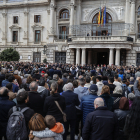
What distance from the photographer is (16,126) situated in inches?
163

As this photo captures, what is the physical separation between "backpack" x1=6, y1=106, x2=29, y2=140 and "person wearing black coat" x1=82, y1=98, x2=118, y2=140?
1.45 meters

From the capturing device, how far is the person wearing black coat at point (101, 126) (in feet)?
12.6

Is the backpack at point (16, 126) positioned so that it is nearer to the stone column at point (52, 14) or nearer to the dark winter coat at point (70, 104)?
the dark winter coat at point (70, 104)

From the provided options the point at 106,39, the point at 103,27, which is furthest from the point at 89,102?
the point at 103,27

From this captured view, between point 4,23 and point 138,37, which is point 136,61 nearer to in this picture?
point 138,37

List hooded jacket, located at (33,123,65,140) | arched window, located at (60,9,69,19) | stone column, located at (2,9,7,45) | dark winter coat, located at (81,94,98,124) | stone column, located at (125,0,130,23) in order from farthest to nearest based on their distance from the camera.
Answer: stone column, located at (2,9,7,45) → arched window, located at (60,9,69,19) → stone column, located at (125,0,130,23) → dark winter coat, located at (81,94,98,124) → hooded jacket, located at (33,123,65,140)

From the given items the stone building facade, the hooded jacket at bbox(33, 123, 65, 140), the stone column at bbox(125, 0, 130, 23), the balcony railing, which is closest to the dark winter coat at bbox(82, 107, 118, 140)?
the hooded jacket at bbox(33, 123, 65, 140)

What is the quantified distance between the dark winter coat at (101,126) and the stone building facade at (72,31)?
24.3 meters

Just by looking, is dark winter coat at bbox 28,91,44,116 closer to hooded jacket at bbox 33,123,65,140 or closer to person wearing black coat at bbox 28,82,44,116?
person wearing black coat at bbox 28,82,44,116

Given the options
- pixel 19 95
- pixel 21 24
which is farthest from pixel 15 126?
pixel 21 24

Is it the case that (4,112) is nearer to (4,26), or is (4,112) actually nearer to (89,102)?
(89,102)

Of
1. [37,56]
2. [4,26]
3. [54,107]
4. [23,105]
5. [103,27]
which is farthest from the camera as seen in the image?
[4,26]

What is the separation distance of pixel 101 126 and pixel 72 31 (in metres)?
29.5

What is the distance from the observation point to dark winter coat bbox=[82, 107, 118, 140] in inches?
152
